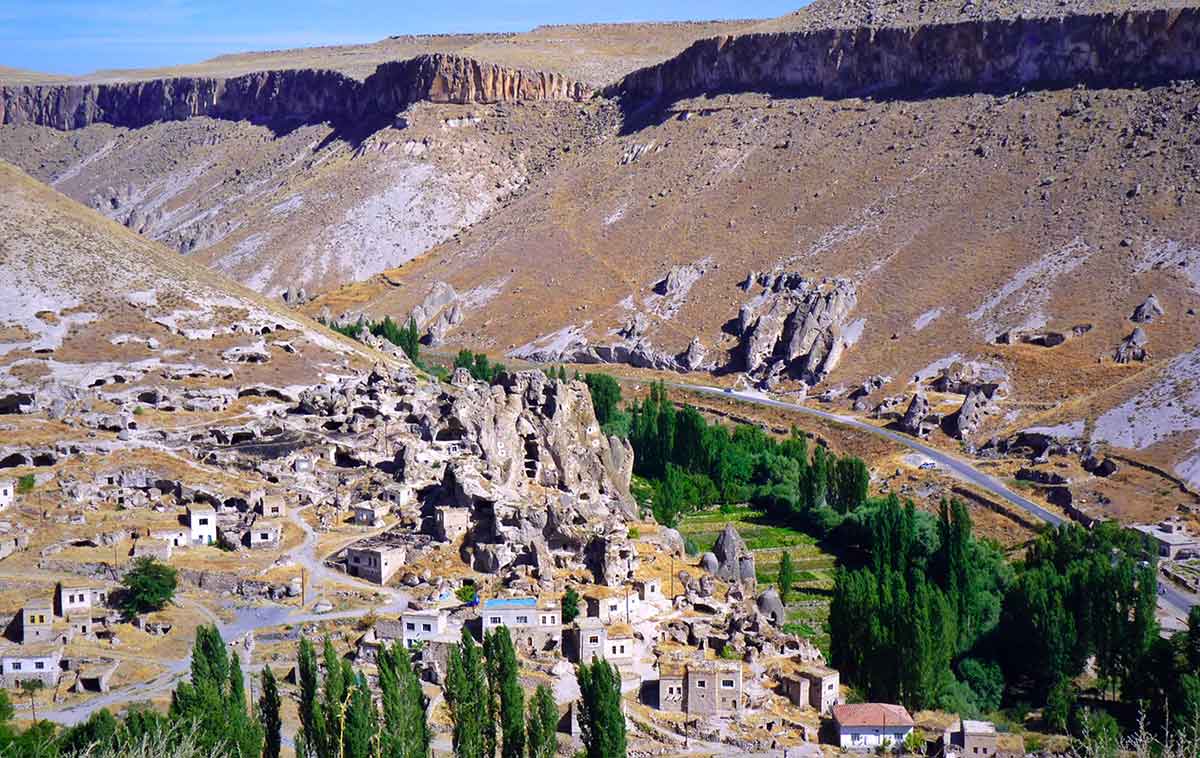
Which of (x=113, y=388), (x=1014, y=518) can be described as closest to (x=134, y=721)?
(x=113, y=388)

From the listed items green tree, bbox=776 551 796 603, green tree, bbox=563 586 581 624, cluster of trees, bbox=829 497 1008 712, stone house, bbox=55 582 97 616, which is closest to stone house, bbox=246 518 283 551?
stone house, bbox=55 582 97 616

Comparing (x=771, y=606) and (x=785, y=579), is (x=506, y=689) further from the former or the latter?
(x=785, y=579)

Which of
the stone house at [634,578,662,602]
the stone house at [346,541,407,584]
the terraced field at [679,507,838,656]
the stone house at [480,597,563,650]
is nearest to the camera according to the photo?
the stone house at [480,597,563,650]

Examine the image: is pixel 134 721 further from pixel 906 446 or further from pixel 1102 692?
pixel 906 446

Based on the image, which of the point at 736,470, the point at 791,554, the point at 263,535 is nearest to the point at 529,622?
the point at 263,535

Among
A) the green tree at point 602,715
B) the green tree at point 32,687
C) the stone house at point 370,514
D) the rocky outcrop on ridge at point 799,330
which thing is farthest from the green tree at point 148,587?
the rocky outcrop on ridge at point 799,330

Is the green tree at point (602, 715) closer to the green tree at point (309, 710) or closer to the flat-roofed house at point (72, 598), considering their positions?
the green tree at point (309, 710)

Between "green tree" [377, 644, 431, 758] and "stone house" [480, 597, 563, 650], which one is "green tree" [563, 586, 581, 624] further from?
"green tree" [377, 644, 431, 758]
